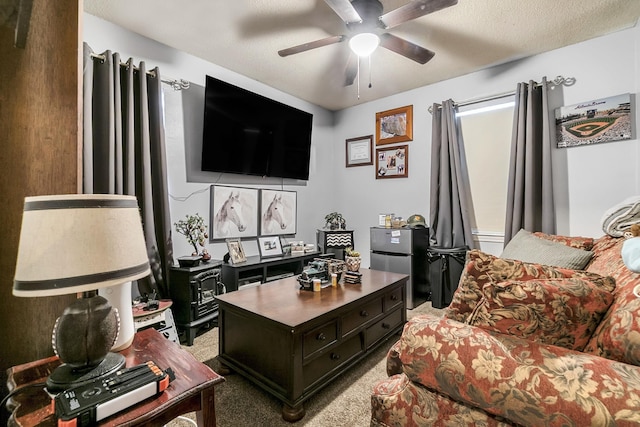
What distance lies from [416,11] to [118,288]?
2240 mm

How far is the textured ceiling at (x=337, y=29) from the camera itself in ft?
7.44

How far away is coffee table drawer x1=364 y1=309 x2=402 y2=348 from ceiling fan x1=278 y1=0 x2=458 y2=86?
80.9 inches

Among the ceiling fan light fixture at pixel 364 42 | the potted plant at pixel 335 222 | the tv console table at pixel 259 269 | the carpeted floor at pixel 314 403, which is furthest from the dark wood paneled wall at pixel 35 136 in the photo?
the potted plant at pixel 335 222

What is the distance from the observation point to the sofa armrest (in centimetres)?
71

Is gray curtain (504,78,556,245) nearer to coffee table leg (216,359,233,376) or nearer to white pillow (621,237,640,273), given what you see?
white pillow (621,237,640,273)

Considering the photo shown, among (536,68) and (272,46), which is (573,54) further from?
(272,46)

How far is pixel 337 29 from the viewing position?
255cm

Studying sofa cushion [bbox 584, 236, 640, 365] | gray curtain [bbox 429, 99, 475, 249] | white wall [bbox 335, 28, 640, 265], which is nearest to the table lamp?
sofa cushion [bbox 584, 236, 640, 365]

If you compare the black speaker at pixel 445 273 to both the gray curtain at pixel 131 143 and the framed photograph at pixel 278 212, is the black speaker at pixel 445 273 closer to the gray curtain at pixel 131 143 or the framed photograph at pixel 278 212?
the framed photograph at pixel 278 212

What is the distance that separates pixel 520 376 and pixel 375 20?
85.5 inches

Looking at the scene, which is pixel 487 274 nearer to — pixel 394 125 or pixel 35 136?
pixel 35 136

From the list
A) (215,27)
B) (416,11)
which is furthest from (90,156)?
(416,11)

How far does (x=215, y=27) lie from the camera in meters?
2.54

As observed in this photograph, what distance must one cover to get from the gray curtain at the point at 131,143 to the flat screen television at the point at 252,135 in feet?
1.57
